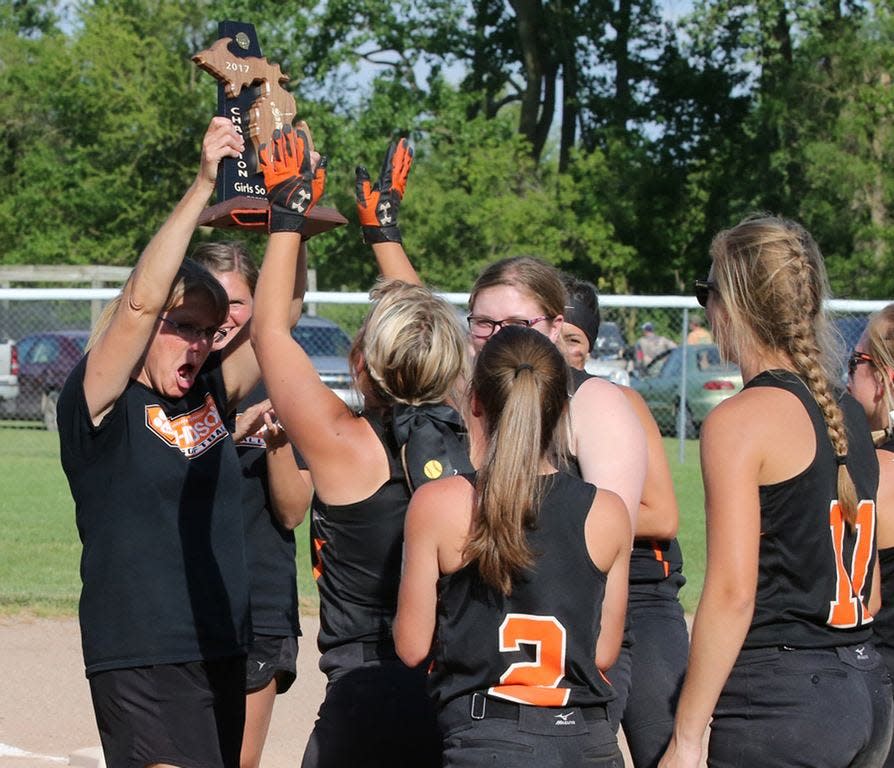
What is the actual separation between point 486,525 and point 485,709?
0.40 m

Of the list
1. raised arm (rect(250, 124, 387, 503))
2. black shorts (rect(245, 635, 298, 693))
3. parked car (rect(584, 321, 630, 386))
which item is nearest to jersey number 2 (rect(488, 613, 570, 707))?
raised arm (rect(250, 124, 387, 503))

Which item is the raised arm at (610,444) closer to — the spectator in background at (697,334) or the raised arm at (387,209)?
the raised arm at (387,209)

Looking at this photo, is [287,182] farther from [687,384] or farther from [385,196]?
[687,384]

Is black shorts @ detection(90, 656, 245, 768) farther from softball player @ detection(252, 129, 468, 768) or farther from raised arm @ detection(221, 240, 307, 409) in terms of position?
raised arm @ detection(221, 240, 307, 409)

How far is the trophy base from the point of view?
10.6 ft

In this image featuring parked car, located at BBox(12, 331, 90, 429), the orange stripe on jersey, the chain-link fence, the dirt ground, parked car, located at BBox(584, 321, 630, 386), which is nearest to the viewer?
the orange stripe on jersey

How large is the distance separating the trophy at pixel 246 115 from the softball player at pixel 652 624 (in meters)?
0.93

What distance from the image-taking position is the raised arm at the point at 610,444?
124 inches

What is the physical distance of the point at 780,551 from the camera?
2.91 m

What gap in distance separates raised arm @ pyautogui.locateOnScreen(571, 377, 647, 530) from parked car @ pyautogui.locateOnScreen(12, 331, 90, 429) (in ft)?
41.7

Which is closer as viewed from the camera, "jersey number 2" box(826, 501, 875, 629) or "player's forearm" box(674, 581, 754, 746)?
"player's forearm" box(674, 581, 754, 746)

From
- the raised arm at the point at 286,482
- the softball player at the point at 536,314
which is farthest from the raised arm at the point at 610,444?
the raised arm at the point at 286,482

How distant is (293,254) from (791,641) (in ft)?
4.82

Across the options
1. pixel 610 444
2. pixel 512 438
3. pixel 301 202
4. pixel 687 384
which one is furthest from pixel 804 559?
pixel 687 384
